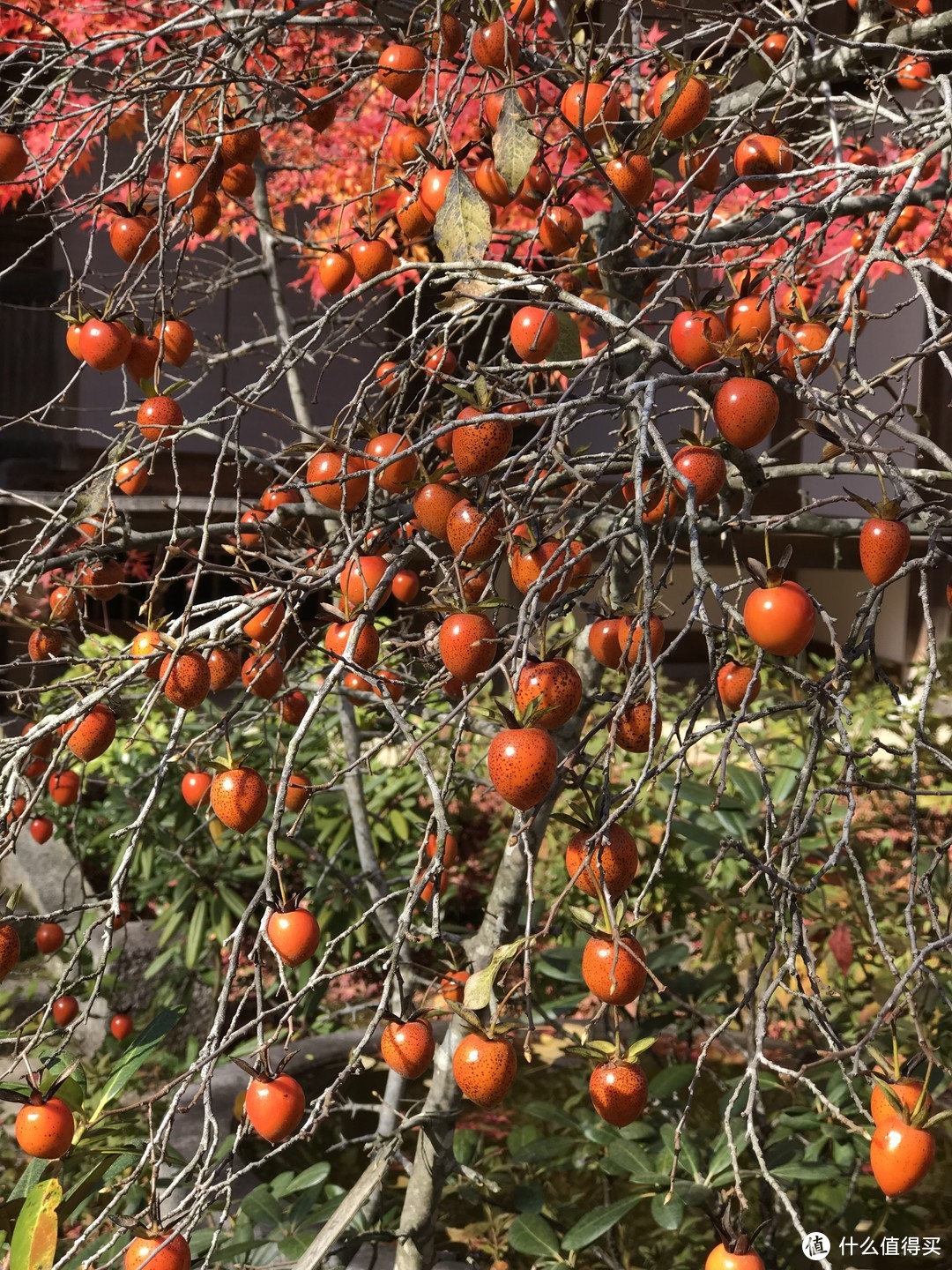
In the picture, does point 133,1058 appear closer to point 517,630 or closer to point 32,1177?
point 32,1177

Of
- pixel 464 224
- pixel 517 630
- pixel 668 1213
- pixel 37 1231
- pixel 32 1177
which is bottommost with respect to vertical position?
pixel 668 1213

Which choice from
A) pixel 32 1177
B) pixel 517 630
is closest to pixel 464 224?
→ pixel 517 630

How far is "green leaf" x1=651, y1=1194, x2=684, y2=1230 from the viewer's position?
1679mm

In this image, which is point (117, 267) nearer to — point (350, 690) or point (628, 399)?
point (350, 690)

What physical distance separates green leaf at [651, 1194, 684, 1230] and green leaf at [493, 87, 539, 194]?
4.66ft

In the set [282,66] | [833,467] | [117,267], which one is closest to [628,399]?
[833,467]

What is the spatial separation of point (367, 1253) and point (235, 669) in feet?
3.66

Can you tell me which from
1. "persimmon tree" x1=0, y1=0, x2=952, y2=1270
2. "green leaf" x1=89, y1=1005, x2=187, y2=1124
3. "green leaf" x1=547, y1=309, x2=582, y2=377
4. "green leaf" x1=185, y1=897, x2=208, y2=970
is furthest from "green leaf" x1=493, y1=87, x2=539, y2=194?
"green leaf" x1=185, y1=897, x2=208, y2=970

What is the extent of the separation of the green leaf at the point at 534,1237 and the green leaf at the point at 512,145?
161 centimetres

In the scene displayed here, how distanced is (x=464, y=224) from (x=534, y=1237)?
1.58 m

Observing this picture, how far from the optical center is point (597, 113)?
4.62ft

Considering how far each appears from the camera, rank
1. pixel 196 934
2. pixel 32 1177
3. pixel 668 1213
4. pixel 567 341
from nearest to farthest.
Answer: pixel 567 341, pixel 32 1177, pixel 668 1213, pixel 196 934

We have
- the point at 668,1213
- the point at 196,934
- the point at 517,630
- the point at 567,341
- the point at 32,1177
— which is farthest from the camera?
the point at 196,934

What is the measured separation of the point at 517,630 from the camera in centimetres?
90
